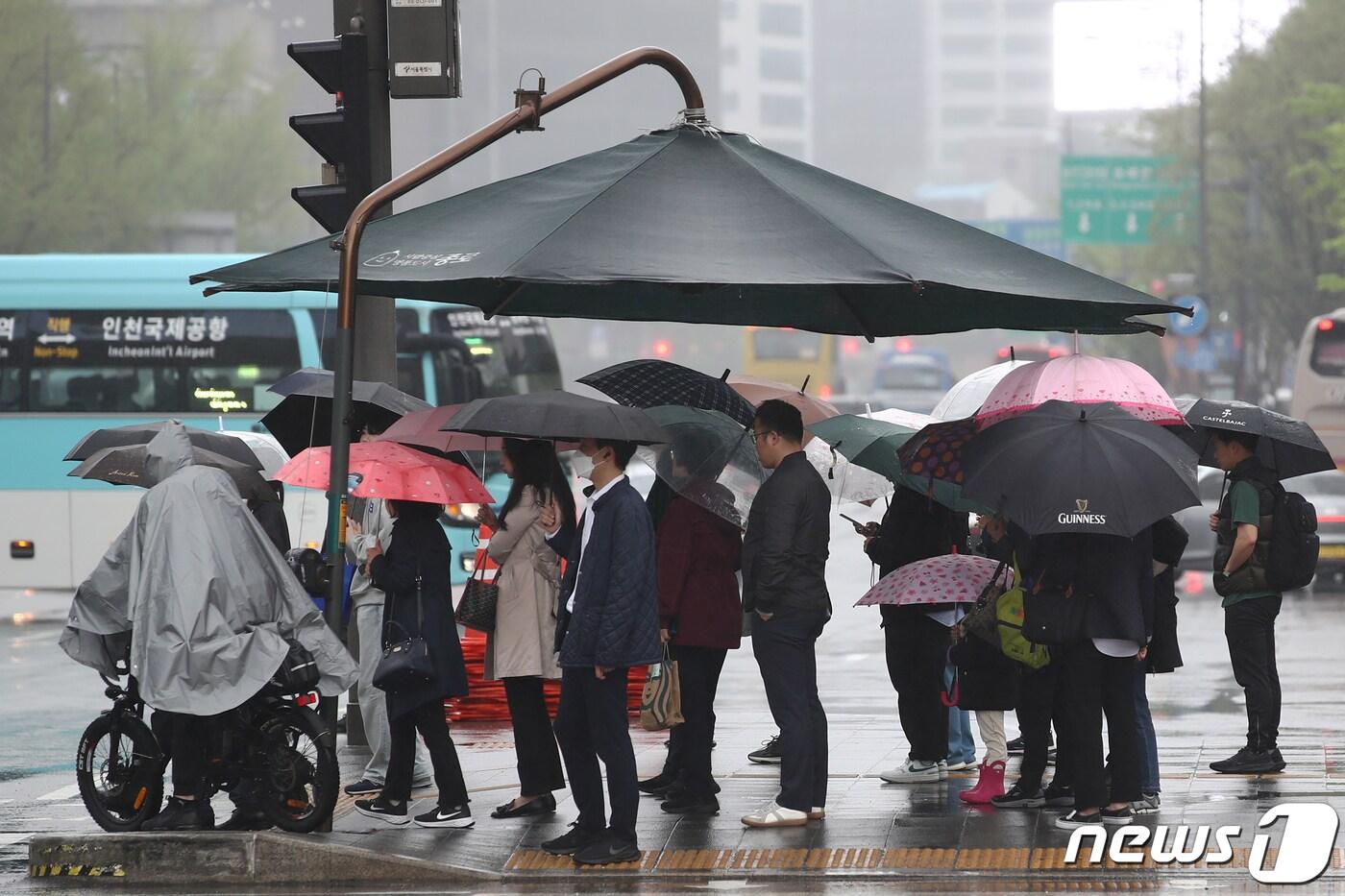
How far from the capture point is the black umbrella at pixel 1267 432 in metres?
9.59

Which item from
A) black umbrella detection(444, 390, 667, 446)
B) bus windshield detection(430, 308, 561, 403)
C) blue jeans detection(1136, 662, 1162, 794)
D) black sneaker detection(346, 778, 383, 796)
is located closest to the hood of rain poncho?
black umbrella detection(444, 390, 667, 446)

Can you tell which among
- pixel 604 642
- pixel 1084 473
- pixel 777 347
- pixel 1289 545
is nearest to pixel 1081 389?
pixel 1084 473

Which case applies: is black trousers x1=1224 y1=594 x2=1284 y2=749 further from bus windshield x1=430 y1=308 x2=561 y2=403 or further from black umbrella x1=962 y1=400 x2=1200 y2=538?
bus windshield x1=430 y1=308 x2=561 y2=403

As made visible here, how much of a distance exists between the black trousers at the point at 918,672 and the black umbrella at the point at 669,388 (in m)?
1.32

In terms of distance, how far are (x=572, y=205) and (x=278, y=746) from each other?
8.91 feet

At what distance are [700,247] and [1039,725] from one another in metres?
2.90

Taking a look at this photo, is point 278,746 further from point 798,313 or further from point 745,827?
point 798,313

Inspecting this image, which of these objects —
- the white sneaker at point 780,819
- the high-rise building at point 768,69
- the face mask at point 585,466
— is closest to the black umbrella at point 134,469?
the face mask at point 585,466

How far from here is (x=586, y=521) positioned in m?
A: 8.16

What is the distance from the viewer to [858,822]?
8.78 m

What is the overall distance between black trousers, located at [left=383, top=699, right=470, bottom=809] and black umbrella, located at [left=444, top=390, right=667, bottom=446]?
1358 mm

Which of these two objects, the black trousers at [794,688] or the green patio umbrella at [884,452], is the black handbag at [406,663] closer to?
the black trousers at [794,688]

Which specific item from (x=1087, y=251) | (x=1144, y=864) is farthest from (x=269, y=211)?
(x=1144, y=864)

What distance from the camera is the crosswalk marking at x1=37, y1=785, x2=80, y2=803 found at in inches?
411
